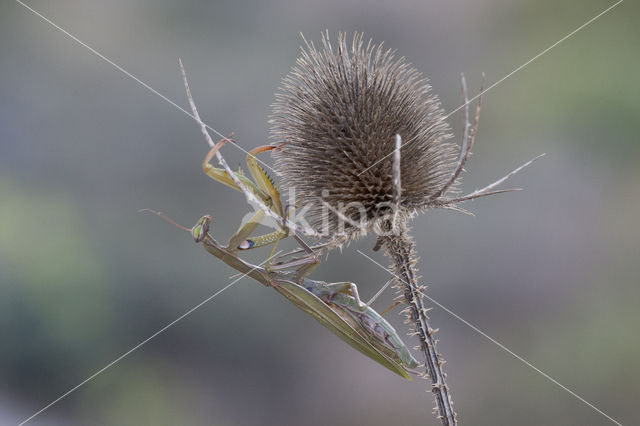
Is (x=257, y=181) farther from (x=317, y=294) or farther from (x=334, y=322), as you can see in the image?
(x=334, y=322)

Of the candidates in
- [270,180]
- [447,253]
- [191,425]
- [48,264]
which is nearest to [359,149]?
[270,180]

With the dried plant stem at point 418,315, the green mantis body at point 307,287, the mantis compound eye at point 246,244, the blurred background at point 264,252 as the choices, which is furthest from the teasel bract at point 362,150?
the blurred background at point 264,252

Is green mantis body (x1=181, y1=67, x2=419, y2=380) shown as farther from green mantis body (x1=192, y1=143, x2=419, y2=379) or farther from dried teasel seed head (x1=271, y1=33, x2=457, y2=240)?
dried teasel seed head (x1=271, y1=33, x2=457, y2=240)

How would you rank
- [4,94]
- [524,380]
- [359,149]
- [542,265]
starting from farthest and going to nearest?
[4,94], [542,265], [524,380], [359,149]

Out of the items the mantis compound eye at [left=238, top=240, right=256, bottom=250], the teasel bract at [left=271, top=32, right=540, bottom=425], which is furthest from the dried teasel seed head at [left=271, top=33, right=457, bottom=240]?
the mantis compound eye at [left=238, top=240, right=256, bottom=250]

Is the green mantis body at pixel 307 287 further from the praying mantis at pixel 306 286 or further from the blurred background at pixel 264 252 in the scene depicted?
the blurred background at pixel 264 252

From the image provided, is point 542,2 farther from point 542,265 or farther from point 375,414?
point 375,414

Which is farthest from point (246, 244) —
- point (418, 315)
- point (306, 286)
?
point (418, 315)
